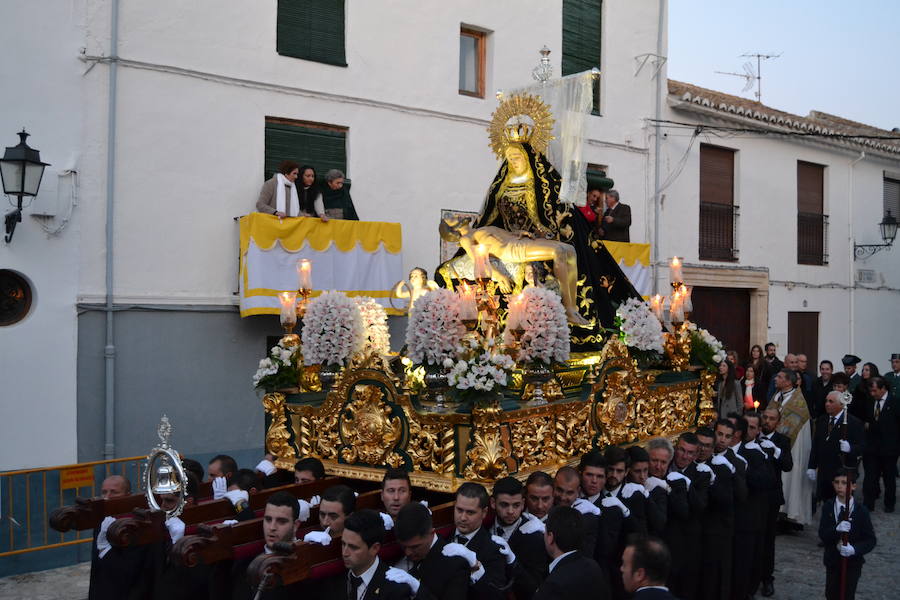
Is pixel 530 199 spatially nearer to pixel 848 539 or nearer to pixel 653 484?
pixel 653 484

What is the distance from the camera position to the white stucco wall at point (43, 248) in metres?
9.04

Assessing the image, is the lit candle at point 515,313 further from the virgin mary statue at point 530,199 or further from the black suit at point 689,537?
the black suit at point 689,537

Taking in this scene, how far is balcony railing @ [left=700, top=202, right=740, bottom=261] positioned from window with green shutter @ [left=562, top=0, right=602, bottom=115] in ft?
10.6

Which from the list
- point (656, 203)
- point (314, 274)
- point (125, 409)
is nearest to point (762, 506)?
point (314, 274)

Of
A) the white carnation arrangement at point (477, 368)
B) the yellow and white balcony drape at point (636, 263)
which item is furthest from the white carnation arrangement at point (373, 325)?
the yellow and white balcony drape at point (636, 263)

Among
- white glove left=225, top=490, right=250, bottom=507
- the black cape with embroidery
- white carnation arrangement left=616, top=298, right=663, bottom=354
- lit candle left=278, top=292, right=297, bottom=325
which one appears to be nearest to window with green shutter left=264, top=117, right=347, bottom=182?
the black cape with embroidery

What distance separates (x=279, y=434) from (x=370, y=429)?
117cm

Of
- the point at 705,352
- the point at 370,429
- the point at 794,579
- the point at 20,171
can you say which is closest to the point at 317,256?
the point at 20,171

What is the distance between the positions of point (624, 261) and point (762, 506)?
7.30 m

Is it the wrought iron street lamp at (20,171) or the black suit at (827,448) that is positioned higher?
the wrought iron street lamp at (20,171)

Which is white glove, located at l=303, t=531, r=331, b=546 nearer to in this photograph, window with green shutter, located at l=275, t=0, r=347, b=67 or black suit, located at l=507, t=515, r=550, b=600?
black suit, located at l=507, t=515, r=550, b=600

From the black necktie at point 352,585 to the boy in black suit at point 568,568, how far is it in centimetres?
87

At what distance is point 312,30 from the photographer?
1143 cm

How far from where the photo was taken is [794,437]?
31.2 feet
